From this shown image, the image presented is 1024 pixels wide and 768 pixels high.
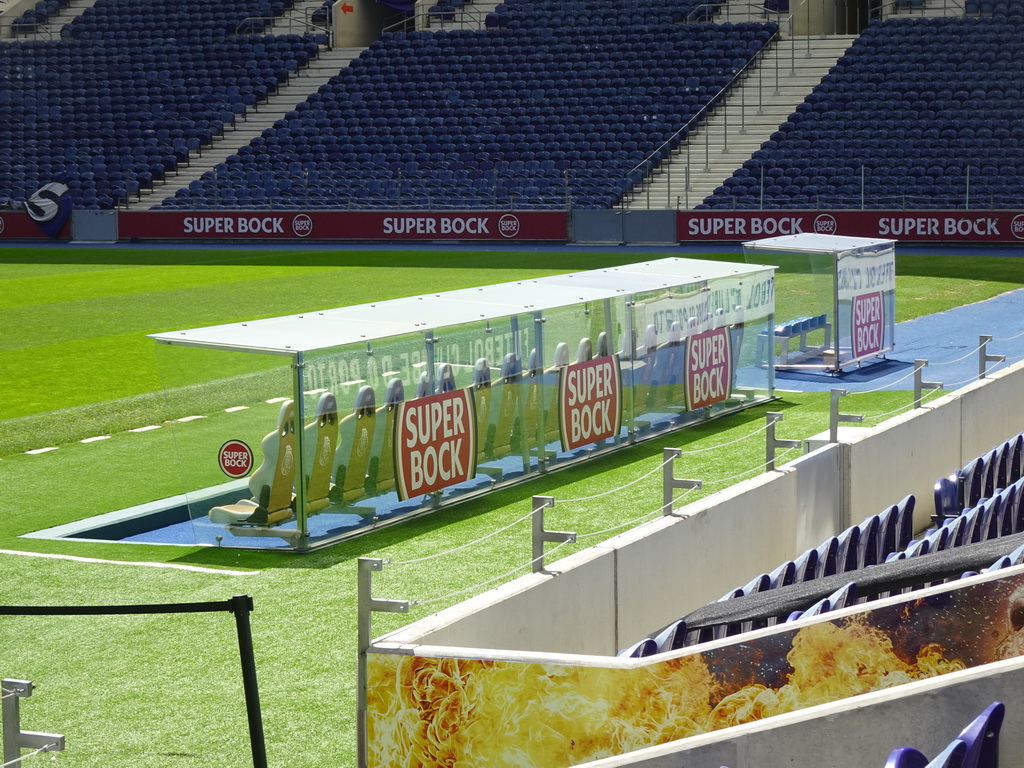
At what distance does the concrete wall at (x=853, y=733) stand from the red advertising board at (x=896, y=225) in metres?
24.8

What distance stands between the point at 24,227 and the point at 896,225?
21.2m

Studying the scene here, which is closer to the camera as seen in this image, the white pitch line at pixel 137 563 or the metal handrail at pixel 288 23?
the white pitch line at pixel 137 563

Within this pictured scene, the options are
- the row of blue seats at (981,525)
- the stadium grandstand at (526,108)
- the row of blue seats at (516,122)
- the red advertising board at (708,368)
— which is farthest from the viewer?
the row of blue seats at (516,122)

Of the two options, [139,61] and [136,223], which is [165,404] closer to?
[136,223]

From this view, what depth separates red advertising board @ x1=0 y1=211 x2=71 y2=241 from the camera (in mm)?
35750

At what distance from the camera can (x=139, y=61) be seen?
44031 mm

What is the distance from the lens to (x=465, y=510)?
10.7m

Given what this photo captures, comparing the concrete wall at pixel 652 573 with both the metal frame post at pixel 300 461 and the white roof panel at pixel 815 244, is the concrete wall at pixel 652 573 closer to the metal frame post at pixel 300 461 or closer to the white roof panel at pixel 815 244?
the metal frame post at pixel 300 461

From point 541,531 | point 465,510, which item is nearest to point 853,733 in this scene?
point 541,531

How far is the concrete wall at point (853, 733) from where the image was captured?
4.51m

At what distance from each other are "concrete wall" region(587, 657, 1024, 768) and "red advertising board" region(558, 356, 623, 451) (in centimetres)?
744

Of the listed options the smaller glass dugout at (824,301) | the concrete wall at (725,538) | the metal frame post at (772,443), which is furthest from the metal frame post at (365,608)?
the smaller glass dugout at (824,301)

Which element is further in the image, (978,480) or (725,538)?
(978,480)

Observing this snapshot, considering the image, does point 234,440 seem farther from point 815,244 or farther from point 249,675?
point 815,244
